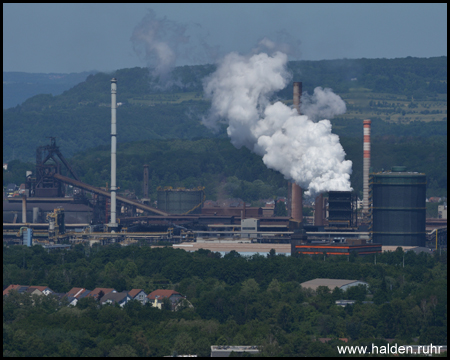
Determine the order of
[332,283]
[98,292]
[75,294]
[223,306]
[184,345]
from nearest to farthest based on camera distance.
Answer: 1. [184,345]
2. [223,306]
3. [98,292]
4. [75,294]
5. [332,283]

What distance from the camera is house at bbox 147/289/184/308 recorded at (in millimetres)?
138500

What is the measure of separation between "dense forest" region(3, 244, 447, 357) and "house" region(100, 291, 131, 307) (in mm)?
5015

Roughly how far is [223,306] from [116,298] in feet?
45.3

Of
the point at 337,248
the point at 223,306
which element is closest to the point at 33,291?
the point at 223,306

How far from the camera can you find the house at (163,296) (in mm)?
138500

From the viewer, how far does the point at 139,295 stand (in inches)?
5600

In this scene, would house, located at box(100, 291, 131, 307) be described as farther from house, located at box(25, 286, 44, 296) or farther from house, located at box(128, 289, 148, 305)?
house, located at box(25, 286, 44, 296)

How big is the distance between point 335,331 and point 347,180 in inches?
3115

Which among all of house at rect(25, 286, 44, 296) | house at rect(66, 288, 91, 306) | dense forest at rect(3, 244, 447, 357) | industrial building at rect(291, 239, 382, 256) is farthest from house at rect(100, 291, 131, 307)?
industrial building at rect(291, 239, 382, 256)

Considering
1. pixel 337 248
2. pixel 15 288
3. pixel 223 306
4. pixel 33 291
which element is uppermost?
pixel 337 248

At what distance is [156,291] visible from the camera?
14300 cm

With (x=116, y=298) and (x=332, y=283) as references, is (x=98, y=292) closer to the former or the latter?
(x=116, y=298)

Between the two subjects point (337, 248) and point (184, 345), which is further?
point (337, 248)

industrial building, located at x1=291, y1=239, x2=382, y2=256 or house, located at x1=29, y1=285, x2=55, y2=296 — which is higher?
industrial building, located at x1=291, y1=239, x2=382, y2=256
